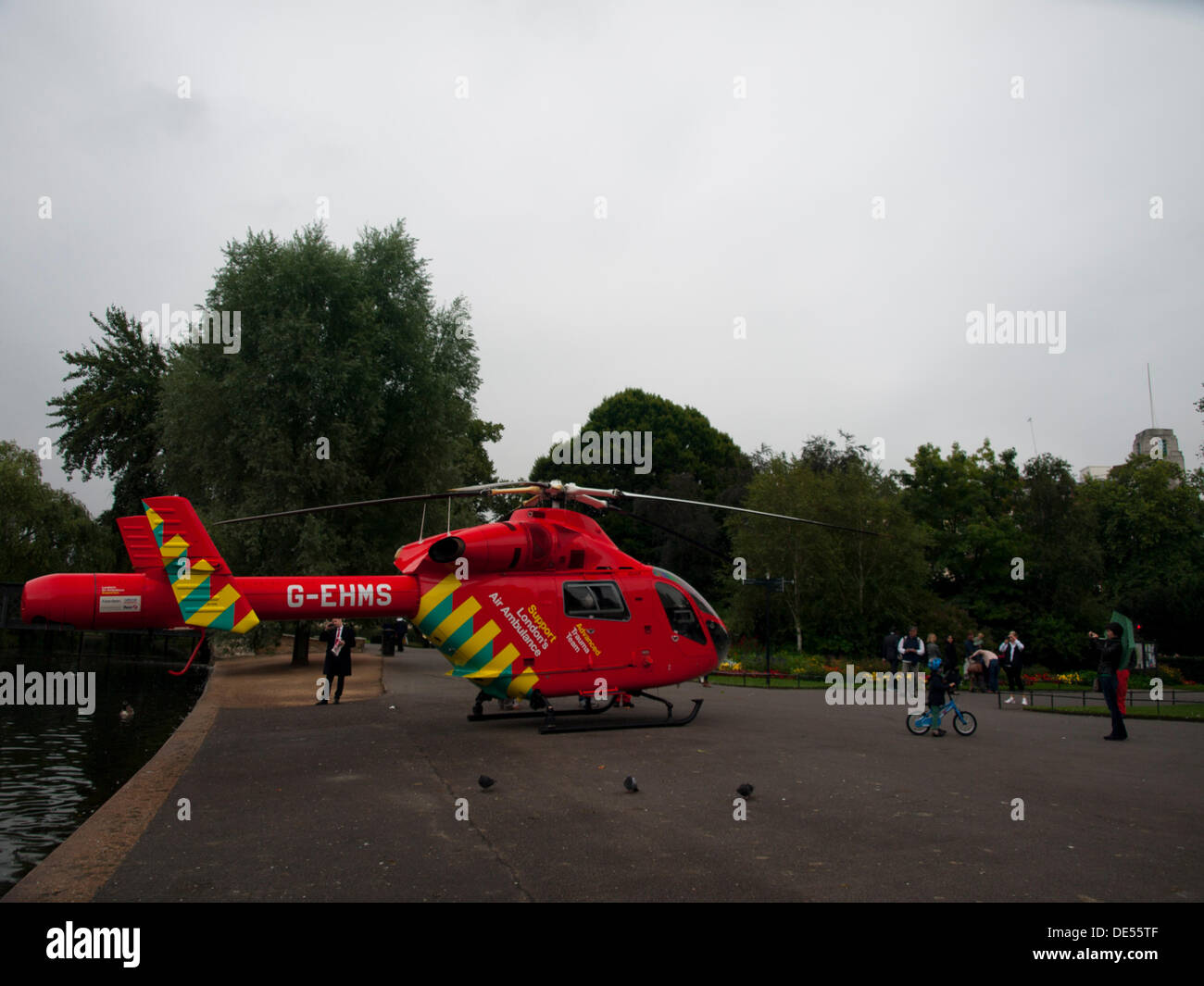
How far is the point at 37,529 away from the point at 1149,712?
144ft

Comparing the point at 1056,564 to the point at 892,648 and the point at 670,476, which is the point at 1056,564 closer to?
the point at 892,648

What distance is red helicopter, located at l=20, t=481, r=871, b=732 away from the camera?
36.9ft

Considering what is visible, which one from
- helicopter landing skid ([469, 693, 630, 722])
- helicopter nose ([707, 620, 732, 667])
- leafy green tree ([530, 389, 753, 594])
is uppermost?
leafy green tree ([530, 389, 753, 594])

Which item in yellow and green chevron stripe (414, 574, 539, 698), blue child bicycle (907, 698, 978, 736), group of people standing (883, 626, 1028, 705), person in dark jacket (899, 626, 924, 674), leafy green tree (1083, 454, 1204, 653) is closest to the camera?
yellow and green chevron stripe (414, 574, 539, 698)

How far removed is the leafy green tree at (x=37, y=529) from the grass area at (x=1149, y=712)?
39.7 meters

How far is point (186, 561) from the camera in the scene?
11383 millimetres

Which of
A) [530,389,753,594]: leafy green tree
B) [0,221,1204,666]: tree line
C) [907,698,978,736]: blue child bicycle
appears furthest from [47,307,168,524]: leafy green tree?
[907,698,978,736]: blue child bicycle

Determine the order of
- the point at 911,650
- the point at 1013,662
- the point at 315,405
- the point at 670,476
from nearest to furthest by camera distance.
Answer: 1. the point at 911,650
2. the point at 1013,662
3. the point at 315,405
4. the point at 670,476

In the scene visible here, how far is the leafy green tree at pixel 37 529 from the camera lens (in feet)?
120

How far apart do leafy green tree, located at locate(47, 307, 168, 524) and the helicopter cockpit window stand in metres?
30.9

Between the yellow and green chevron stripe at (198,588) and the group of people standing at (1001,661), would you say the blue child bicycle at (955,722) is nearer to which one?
the group of people standing at (1001,661)

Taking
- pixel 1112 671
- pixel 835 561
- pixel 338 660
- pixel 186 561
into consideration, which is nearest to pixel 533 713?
pixel 338 660

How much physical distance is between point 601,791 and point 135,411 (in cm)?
3787

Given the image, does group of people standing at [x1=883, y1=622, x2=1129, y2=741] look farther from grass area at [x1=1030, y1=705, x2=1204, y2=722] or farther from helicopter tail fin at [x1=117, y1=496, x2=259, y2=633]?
helicopter tail fin at [x1=117, y1=496, x2=259, y2=633]
